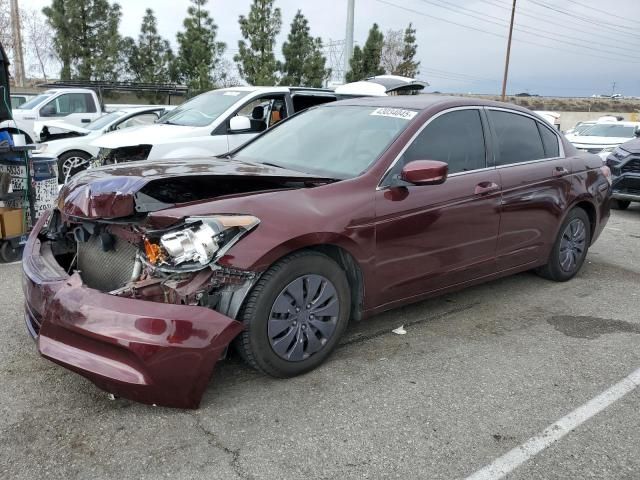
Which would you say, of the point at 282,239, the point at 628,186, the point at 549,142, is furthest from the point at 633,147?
the point at 282,239

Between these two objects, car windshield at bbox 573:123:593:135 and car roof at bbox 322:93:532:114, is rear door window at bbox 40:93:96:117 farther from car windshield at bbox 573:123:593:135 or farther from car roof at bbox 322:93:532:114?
car windshield at bbox 573:123:593:135

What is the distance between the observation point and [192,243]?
2711mm

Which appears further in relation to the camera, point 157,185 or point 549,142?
point 549,142

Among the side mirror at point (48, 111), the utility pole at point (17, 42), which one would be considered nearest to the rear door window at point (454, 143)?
the side mirror at point (48, 111)

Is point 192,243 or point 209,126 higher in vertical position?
point 209,126

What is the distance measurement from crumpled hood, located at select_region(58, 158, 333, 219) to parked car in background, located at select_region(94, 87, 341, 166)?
363 centimetres

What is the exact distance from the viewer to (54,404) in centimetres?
285

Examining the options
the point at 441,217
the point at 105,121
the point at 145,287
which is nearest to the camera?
the point at 145,287

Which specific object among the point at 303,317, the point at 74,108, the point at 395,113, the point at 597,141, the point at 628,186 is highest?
the point at 395,113

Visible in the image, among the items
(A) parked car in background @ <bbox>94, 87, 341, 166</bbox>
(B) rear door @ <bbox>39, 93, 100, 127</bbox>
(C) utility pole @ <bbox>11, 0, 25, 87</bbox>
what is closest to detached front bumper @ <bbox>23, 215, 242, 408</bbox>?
(A) parked car in background @ <bbox>94, 87, 341, 166</bbox>

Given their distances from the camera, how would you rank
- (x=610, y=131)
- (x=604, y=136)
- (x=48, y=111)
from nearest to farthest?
(x=48, y=111) < (x=604, y=136) < (x=610, y=131)

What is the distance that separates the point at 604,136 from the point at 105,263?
572 inches

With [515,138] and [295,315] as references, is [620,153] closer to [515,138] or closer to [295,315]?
[515,138]

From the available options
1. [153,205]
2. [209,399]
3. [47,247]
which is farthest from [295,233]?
[47,247]
